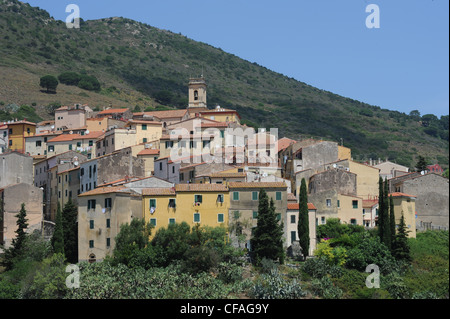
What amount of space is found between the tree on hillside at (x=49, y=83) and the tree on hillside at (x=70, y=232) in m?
86.6

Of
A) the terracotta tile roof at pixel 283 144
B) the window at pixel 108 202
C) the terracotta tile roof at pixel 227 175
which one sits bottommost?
the window at pixel 108 202

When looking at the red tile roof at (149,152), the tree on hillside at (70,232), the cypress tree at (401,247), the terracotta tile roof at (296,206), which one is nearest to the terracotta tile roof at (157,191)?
the tree on hillside at (70,232)

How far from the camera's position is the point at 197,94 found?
121 m

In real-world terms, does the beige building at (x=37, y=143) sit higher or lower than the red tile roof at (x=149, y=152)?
higher

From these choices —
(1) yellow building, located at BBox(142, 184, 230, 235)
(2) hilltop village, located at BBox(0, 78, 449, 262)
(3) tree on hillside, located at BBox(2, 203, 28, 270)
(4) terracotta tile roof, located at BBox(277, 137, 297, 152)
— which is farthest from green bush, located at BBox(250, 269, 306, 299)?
(4) terracotta tile roof, located at BBox(277, 137, 297, 152)

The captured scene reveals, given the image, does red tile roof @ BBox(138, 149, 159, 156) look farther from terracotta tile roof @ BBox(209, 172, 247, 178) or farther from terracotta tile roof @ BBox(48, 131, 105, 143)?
terracotta tile roof @ BBox(209, 172, 247, 178)

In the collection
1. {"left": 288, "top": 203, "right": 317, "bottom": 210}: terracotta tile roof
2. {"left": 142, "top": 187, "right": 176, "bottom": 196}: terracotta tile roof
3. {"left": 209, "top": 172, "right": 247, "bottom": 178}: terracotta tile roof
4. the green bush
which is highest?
{"left": 209, "top": 172, "right": 247, "bottom": 178}: terracotta tile roof

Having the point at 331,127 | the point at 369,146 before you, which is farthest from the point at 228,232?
the point at 331,127

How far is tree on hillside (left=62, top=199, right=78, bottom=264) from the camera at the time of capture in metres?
68.4

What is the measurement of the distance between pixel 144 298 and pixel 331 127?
120111 mm

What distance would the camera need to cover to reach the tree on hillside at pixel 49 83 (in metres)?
154

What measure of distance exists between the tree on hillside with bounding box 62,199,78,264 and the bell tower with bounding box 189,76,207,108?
49.9 meters

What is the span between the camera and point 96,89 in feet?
547

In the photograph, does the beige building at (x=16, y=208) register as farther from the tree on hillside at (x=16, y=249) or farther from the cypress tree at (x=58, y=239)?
the cypress tree at (x=58, y=239)
